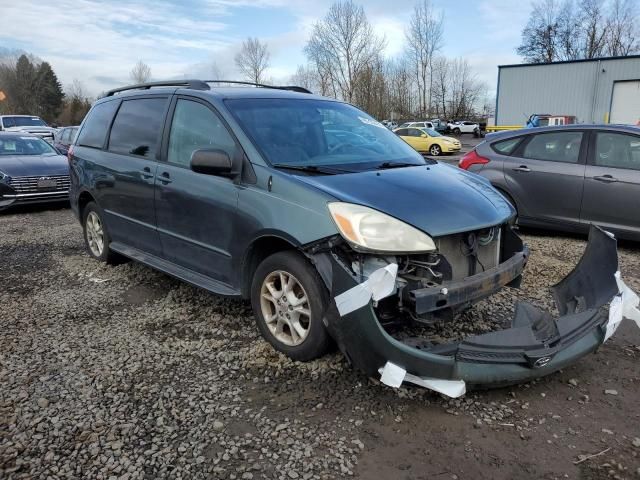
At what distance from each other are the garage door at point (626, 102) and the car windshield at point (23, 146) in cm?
3086

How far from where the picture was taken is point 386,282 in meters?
2.73

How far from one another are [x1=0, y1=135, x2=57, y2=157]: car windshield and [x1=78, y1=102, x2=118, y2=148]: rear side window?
571cm

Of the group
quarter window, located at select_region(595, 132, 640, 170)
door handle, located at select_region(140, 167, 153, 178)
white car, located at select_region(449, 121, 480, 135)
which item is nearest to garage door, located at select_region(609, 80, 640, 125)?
white car, located at select_region(449, 121, 480, 135)

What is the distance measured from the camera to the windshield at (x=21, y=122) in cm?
2188

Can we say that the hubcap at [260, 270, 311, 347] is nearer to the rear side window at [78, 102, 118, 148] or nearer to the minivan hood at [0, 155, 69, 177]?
the rear side window at [78, 102, 118, 148]

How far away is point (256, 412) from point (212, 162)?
1.68m

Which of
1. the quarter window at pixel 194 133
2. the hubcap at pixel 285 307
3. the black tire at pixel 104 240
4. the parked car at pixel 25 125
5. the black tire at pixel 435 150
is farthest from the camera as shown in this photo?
the black tire at pixel 435 150

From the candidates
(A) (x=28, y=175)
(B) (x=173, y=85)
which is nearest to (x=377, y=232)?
(B) (x=173, y=85)

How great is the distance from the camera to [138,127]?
4.84 metres

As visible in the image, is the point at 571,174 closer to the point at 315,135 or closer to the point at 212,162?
the point at 315,135

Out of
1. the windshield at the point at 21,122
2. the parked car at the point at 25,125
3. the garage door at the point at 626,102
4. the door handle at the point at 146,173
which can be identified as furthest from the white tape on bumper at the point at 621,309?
the garage door at the point at 626,102

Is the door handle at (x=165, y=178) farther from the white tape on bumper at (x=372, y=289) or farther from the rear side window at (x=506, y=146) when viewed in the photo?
the rear side window at (x=506, y=146)

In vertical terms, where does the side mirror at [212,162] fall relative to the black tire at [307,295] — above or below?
above

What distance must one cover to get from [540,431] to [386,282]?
112cm
